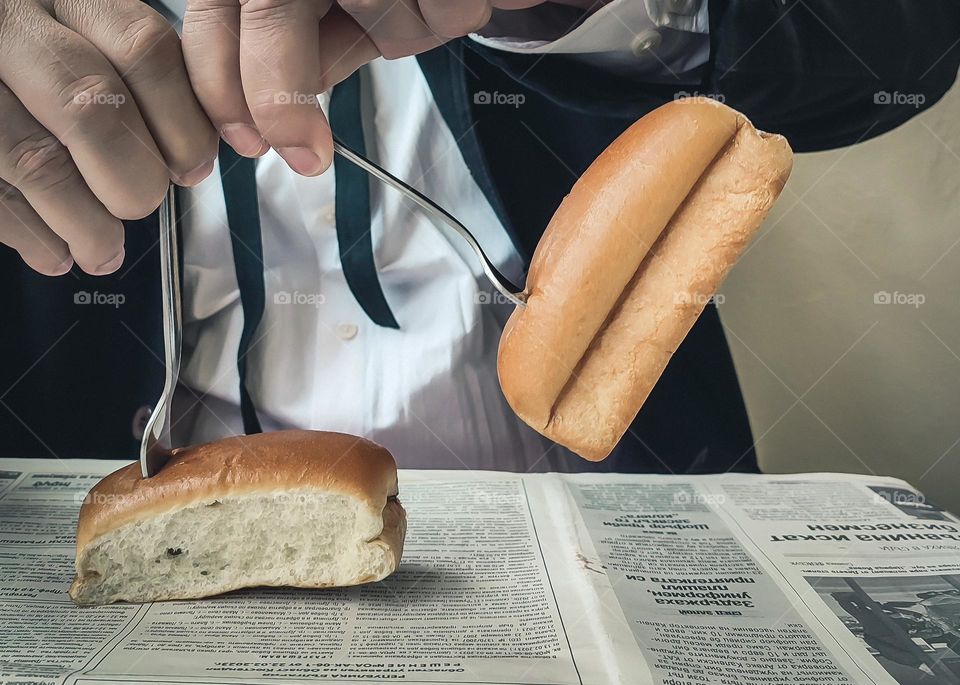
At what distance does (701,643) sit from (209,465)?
1.70ft

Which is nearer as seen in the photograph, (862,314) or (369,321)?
(369,321)

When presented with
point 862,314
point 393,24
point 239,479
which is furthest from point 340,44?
point 862,314

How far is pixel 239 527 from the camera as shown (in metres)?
0.80

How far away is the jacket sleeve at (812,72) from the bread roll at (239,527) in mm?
671

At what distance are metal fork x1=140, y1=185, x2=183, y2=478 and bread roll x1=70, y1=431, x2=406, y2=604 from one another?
3cm

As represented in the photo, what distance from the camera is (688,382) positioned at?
1372 millimetres

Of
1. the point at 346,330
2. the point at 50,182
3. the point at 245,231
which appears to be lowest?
the point at 346,330

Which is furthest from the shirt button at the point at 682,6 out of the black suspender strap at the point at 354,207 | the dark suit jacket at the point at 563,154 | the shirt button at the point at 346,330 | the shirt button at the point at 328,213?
the shirt button at the point at 346,330

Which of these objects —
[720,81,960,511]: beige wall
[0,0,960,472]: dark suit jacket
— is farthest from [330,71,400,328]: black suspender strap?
[720,81,960,511]: beige wall

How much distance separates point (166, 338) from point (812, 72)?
1058 mm

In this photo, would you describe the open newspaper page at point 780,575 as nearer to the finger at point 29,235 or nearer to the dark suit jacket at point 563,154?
the dark suit jacket at point 563,154

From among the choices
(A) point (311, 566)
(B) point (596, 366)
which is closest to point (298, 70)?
(B) point (596, 366)

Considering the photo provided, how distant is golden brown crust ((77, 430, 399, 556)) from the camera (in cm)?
78

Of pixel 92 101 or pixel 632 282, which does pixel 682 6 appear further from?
pixel 92 101
